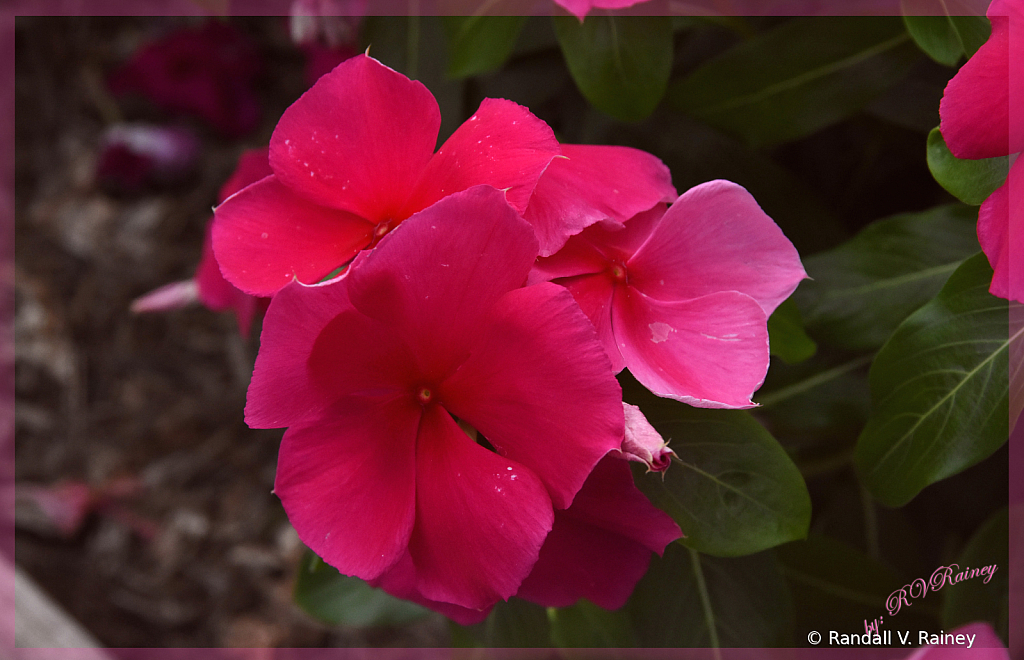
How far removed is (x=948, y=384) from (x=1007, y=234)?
0.13 metres

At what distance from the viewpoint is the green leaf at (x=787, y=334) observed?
417 millimetres

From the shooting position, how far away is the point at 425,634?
4.12 ft

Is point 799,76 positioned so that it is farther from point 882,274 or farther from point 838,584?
point 838,584

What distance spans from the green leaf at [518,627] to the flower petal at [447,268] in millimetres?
376

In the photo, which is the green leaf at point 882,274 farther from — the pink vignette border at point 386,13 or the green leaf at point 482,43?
the green leaf at point 482,43

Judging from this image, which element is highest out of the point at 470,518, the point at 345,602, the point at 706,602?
the point at 470,518

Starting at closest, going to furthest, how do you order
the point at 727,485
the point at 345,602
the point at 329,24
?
the point at 727,485
the point at 329,24
the point at 345,602

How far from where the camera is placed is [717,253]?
0.34m

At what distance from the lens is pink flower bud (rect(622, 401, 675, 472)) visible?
11.8 inches

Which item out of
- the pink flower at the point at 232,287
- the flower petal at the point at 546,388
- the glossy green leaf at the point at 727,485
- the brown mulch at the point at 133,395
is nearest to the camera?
the flower petal at the point at 546,388

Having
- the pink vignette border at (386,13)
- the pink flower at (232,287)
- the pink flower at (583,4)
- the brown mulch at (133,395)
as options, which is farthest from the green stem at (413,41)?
the brown mulch at (133,395)

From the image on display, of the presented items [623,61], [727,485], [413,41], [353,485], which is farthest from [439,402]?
[413,41]

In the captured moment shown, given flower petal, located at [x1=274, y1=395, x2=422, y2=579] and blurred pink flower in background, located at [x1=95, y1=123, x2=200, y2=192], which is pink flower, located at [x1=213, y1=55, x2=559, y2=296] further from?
blurred pink flower in background, located at [x1=95, y1=123, x2=200, y2=192]

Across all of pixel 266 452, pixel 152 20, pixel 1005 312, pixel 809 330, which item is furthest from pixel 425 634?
pixel 152 20
